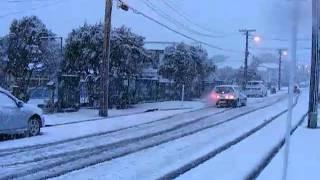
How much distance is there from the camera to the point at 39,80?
38.3 m

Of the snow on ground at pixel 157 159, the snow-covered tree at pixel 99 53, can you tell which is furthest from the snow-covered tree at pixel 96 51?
the snow on ground at pixel 157 159

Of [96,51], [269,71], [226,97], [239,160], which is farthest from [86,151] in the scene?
[269,71]

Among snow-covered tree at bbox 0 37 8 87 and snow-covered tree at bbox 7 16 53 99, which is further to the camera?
snow-covered tree at bbox 0 37 8 87

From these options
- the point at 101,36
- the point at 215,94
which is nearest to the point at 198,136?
the point at 101,36

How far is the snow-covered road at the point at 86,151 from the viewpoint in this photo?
1254 centimetres

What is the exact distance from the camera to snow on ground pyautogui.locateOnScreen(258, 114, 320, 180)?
12.1 meters

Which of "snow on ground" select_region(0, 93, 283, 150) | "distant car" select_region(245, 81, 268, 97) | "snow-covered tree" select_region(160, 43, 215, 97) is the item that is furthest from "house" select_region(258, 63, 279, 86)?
"snow on ground" select_region(0, 93, 283, 150)

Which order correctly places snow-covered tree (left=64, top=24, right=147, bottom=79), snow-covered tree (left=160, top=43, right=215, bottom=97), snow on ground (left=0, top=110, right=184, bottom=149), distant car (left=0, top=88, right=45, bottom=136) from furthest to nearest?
snow-covered tree (left=160, top=43, right=215, bottom=97) < snow-covered tree (left=64, top=24, right=147, bottom=79) < distant car (left=0, top=88, right=45, bottom=136) < snow on ground (left=0, top=110, right=184, bottom=149)

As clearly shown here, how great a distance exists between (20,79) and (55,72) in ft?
9.32

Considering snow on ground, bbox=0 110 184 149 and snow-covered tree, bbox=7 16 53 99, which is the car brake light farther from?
snow on ground, bbox=0 110 184 149

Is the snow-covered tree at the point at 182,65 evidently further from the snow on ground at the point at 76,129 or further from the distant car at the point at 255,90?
the snow on ground at the point at 76,129

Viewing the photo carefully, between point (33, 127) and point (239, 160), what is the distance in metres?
7.56

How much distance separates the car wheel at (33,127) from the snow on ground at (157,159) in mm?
4251

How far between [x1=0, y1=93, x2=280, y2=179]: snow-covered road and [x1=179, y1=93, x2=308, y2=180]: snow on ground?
→ 90.3 inches
